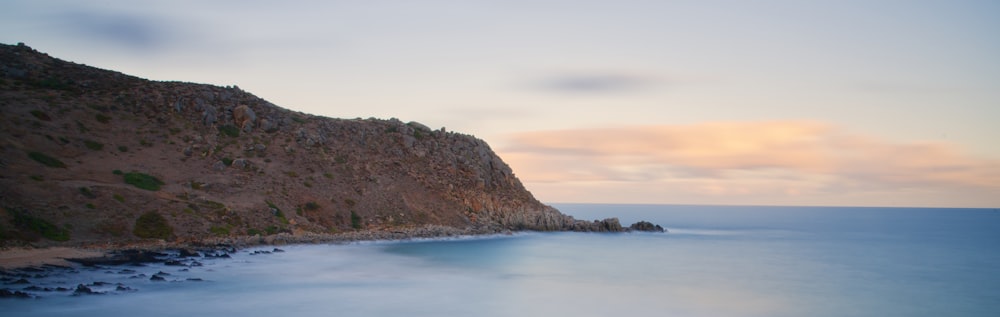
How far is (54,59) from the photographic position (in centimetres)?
5475

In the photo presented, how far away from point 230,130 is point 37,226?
868 inches

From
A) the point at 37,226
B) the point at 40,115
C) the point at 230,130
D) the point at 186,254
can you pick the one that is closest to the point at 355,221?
the point at 230,130

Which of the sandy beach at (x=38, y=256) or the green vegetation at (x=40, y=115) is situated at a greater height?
the green vegetation at (x=40, y=115)

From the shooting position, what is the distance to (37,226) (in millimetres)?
29562

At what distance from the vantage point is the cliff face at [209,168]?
33844 millimetres

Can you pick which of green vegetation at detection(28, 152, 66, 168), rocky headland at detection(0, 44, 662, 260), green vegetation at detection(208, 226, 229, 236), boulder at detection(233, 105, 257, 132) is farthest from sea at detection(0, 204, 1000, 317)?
boulder at detection(233, 105, 257, 132)

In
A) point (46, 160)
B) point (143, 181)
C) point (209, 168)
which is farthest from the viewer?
point (209, 168)

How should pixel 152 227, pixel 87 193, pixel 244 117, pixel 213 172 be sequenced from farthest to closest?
1. pixel 244 117
2. pixel 213 172
3. pixel 87 193
4. pixel 152 227

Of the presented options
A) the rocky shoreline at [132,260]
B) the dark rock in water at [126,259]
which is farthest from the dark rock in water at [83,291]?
the dark rock in water at [126,259]

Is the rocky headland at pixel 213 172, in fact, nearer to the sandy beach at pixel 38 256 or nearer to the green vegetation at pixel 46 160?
the green vegetation at pixel 46 160

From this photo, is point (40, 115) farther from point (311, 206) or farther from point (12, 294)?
point (12, 294)

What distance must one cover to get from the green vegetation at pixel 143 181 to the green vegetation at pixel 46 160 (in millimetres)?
3223

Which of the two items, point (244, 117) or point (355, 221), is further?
point (244, 117)

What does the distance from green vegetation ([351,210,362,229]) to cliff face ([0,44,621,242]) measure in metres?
0.08
